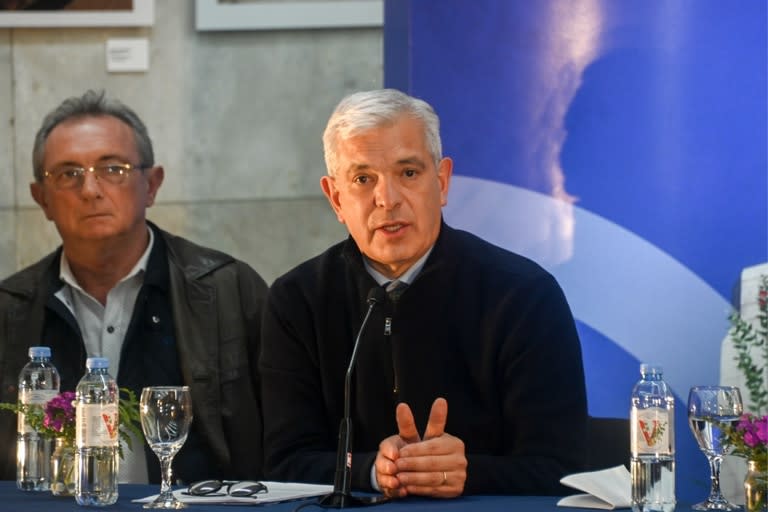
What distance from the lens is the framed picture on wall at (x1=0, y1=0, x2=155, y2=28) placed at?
512 cm

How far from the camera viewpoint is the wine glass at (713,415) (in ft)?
7.84

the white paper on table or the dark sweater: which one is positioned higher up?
the dark sweater

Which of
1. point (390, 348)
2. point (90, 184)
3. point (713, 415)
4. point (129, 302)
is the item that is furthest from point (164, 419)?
point (90, 184)

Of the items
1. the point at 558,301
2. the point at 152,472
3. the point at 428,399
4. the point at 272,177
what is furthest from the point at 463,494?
the point at 272,177

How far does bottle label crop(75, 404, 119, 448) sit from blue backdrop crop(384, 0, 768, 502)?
5.43 feet

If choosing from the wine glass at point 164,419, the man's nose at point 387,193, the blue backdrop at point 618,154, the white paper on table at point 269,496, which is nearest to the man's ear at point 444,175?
the man's nose at point 387,193

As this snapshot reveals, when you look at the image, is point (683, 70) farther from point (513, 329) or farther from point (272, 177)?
point (272, 177)

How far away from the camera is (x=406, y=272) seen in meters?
3.18

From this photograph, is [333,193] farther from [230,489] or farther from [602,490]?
[602,490]

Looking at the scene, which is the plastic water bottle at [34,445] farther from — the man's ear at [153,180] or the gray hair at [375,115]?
the man's ear at [153,180]

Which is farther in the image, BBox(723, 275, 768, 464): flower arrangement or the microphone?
BBox(723, 275, 768, 464): flower arrangement

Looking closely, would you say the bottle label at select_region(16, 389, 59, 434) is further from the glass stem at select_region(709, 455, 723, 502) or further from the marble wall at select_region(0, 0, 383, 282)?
the marble wall at select_region(0, 0, 383, 282)

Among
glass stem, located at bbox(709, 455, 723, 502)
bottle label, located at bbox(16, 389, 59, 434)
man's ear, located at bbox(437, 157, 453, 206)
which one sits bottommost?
glass stem, located at bbox(709, 455, 723, 502)

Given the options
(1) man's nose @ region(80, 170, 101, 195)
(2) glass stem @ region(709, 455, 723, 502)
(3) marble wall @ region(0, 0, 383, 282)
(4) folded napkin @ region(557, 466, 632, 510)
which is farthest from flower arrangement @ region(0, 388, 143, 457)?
(3) marble wall @ region(0, 0, 383, 282)
